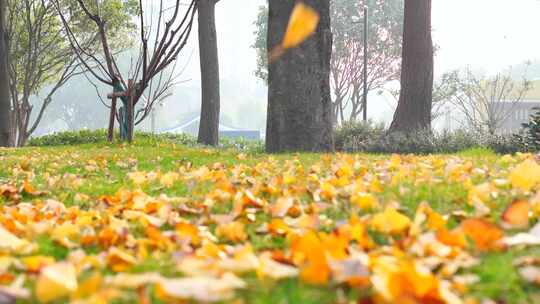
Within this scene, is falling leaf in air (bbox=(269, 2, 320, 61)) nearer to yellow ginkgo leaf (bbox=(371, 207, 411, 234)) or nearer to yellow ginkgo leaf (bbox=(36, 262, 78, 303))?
yellow ginkgo leaf (bbox=(371, 207, 411, 234))

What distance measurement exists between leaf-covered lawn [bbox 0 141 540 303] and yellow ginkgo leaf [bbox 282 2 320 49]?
19.7 feet

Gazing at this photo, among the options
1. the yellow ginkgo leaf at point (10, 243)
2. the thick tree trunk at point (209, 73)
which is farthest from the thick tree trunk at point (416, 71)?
the yellow ginkgo leaf at point (10, 243)

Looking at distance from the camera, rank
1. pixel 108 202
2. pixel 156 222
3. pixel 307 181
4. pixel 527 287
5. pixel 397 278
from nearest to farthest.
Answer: pixel 397 278 → pixel 527 287 → pixel 156 222 → pixel 108 202 → pixel 307 181

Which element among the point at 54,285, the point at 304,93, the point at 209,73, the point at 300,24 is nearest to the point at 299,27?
the point at 300,24

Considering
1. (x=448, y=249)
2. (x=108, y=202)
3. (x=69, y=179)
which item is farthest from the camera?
(x=69, y=179)

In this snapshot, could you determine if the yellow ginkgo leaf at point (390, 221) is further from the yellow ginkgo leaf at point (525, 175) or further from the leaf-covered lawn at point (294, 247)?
the yellow ginkgo leaf at point (525, 175)

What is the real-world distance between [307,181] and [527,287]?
2.28m

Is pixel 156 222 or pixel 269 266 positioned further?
pixel 156 222

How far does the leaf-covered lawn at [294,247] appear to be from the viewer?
136cm

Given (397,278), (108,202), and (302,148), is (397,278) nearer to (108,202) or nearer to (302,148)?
(108,202)

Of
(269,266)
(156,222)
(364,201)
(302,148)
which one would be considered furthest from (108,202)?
(302,148)

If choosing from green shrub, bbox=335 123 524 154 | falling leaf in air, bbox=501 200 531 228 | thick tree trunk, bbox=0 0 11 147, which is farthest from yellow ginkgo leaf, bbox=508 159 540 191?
thick tree trunk, bbox=0 0 11 147

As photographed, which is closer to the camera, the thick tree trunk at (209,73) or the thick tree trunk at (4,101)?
the thick tree trunk at (4,101)

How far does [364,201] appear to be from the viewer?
2.54 meters
